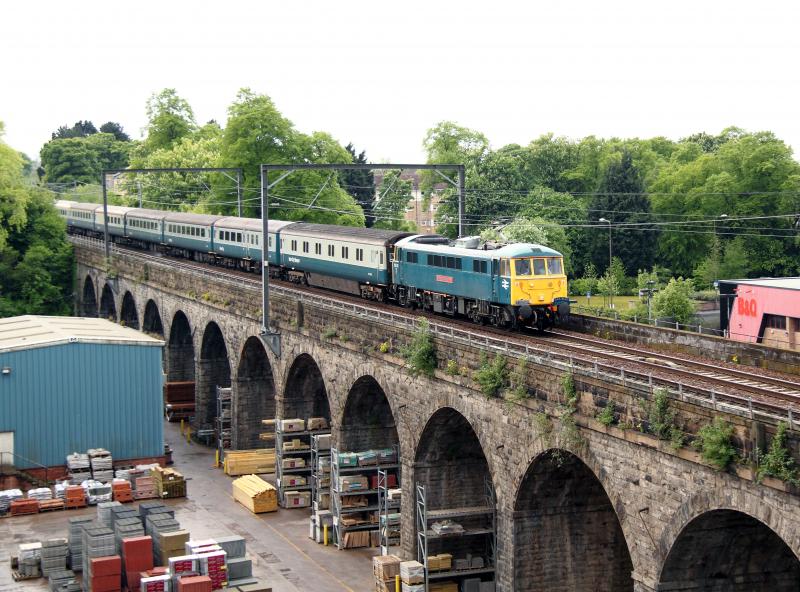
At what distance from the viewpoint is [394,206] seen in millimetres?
108312

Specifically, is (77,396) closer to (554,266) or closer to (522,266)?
(522,266)

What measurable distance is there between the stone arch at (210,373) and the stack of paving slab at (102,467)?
363 inches

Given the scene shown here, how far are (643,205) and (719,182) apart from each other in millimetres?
9757

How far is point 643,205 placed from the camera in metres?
85.4

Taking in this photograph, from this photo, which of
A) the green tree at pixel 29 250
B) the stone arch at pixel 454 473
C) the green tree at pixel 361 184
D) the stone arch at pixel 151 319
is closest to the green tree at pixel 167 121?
the green tree at pixel 361 184

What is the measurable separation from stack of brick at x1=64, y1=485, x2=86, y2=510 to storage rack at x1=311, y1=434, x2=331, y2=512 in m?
8.62

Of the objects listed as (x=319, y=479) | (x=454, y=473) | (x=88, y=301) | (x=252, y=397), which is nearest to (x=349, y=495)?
(x=319, y=479)

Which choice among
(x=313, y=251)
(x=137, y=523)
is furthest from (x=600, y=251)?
(x=137, y=523)

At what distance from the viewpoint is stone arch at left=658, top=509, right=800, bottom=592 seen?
64.7 ft

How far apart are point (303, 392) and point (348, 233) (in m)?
8.55

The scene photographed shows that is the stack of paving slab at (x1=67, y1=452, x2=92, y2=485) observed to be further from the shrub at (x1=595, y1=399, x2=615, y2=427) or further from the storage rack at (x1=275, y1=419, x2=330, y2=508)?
the shrub at (x1=595, y1=399, x2=615, y2=427)

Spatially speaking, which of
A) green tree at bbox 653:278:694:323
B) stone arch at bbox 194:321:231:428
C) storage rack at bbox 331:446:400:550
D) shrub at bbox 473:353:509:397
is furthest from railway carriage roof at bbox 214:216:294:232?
shrub at bbox 473:353:509:397

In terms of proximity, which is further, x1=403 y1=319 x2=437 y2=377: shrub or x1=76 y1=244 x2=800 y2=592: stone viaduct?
x1=403 y1=319 x2=437 y2=377: shrub

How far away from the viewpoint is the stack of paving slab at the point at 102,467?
1650 inches
